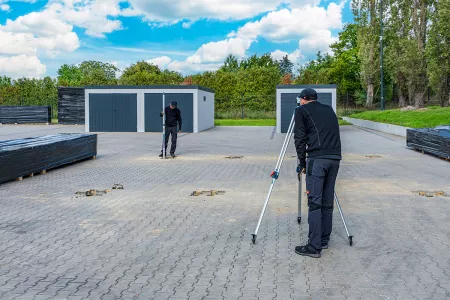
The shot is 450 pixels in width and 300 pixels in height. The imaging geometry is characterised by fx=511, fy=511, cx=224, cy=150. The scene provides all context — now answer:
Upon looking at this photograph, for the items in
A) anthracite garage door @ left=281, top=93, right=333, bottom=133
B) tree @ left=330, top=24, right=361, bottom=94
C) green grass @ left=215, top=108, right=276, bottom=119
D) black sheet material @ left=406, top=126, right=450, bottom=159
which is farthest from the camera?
tree @ left=330, top=24, right=361, bottom=94

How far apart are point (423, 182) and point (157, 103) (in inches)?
856

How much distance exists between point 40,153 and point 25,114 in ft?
99.8

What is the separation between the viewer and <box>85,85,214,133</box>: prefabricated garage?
1204 inches

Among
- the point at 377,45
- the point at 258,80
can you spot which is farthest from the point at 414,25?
the point at 258,80

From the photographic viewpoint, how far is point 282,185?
10.7 meters

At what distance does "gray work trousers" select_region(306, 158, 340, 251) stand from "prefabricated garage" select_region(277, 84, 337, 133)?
24836 millimetres

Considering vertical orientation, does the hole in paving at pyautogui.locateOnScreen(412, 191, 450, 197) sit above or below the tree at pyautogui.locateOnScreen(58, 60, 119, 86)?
below

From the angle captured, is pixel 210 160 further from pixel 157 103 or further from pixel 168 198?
pixel 157 103

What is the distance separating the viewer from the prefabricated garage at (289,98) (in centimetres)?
3055

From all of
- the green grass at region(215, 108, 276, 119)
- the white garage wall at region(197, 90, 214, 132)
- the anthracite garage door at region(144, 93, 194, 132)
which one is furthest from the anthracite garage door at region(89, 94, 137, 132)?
the green grass at region(215, 108, 276, 119)

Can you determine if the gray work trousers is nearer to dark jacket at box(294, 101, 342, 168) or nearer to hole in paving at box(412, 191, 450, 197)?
dark jacket at box(294, 101, 342, 168)

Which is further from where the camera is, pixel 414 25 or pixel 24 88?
pixel 24 88

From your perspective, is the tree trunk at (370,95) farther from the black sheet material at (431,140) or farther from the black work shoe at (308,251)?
the black work shoe at (308,251)

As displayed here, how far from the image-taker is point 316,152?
5602 mm
